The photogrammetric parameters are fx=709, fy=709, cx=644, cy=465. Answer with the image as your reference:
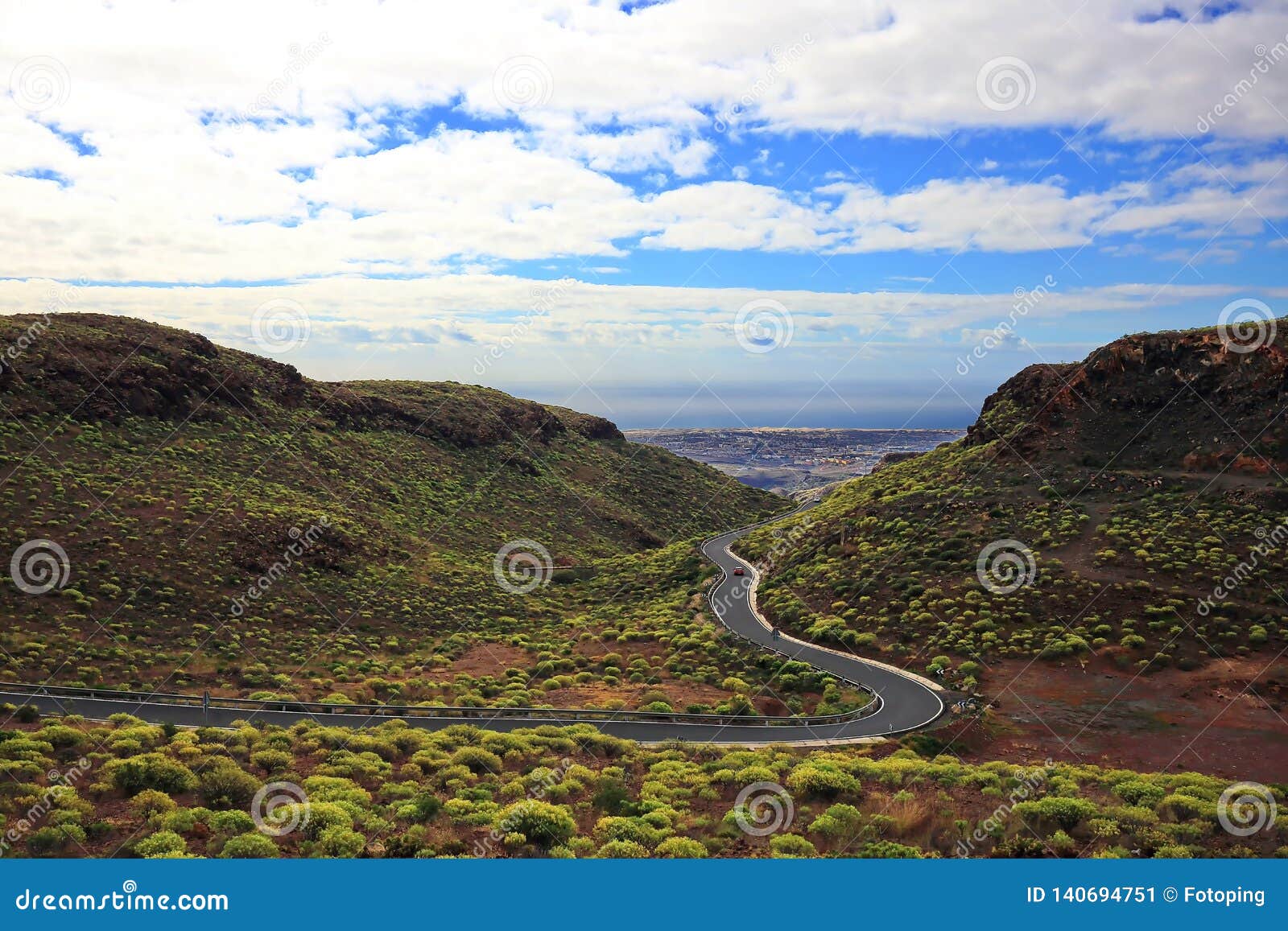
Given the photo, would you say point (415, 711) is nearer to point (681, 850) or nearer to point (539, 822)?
point (539, 822)

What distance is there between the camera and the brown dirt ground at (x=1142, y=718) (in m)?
20.8

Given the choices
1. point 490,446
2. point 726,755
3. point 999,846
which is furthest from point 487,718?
point 490,446

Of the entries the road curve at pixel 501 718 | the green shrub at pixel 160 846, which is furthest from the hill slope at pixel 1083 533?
the green shrub at pixel 160 846

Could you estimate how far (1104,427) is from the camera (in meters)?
48.4

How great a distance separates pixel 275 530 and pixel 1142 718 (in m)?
45.7

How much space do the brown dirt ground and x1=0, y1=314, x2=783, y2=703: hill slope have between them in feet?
34.9

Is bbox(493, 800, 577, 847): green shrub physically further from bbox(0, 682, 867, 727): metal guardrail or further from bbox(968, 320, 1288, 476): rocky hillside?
bbox(968, 320, 1288, 476): rocky hillside

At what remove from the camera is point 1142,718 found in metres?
23.8

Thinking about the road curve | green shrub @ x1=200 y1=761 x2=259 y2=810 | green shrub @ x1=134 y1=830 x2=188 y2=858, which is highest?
green shrub @ x1=134 y1=830 x2=188 y2=858

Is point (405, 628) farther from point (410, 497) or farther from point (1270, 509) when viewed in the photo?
point (1270, 509)

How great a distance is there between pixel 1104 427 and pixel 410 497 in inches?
2176

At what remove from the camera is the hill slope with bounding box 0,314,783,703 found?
102 ft

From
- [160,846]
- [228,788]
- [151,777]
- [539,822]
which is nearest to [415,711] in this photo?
[228,788]

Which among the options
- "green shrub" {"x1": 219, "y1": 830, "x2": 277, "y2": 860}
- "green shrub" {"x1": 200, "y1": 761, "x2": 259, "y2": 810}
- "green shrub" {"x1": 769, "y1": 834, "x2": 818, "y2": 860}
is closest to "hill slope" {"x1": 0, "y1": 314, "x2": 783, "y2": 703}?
"green shrub" {"x1": 200, "y1": 761, "x2": 259, "y2": 810}
